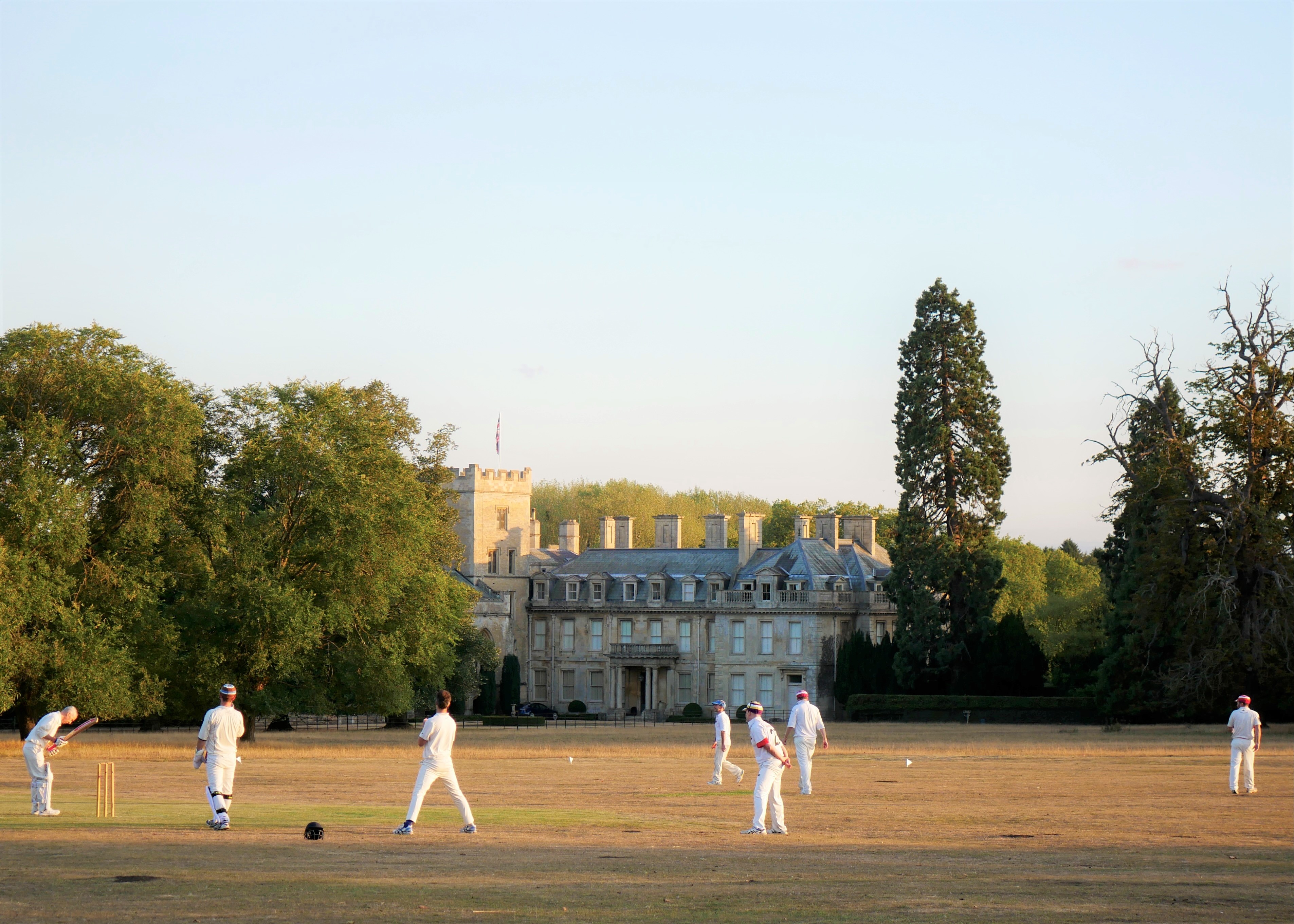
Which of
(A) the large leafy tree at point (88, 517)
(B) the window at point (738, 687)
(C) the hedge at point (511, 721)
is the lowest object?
(C) the hedge at point (511, 721)

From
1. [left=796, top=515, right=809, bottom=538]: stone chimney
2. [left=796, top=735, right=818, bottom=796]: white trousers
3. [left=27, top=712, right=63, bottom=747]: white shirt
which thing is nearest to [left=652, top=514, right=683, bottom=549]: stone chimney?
[left=796, top=515, right=809, bottom=538]: stone chimney

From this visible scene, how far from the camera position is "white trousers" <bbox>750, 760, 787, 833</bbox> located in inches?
788

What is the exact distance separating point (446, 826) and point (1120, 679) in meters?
46.6

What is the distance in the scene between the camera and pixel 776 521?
118625 millimetres

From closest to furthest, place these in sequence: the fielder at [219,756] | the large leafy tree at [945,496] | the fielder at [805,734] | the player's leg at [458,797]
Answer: the player's leg at [458,797] < the fielder at [219,756] < the fielder at [805,734] < the large leafy tree at [945,496]

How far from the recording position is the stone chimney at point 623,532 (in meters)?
93.2

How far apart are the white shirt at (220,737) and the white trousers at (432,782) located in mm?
2413

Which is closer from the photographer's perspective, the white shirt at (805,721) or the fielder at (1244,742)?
the white shirt at (805,721)

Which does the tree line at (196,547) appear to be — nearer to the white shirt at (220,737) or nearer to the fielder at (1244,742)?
the white shirt at (220,737)

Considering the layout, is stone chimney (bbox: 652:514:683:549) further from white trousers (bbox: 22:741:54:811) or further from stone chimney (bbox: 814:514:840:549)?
white trousers (bbox: 22:741:54:811)

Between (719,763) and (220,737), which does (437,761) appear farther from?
(719,763)

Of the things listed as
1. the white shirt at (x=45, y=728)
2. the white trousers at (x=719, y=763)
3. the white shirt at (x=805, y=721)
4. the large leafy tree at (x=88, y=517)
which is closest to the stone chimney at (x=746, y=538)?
the large leafy tree at (x=88, y=517)

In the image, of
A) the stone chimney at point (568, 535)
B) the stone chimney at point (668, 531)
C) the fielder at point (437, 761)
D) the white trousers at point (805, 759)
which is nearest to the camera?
the fielder at point (437, 761)

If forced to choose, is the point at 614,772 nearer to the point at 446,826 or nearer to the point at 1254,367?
the point at 446,826
